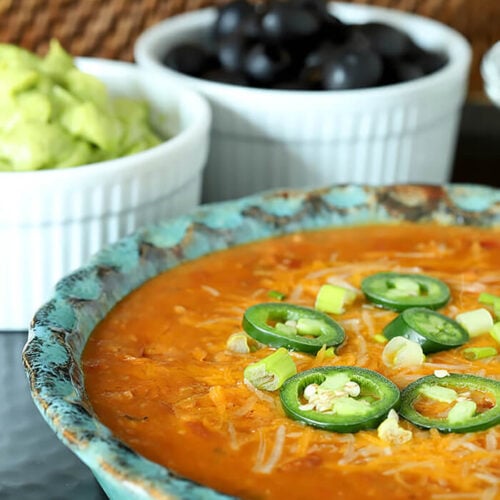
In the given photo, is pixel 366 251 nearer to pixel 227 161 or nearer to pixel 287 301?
pixel 287 301

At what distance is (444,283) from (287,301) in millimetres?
211

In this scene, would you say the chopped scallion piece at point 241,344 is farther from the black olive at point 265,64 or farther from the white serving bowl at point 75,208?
the black olive at point 265,64

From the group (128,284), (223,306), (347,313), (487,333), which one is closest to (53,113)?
(128,284)

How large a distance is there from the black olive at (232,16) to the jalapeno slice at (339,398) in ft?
3.22

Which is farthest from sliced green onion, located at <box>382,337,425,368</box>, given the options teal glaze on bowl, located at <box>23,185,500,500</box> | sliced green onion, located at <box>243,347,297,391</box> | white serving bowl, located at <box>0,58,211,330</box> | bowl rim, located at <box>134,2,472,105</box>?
bowl rim, located at <box>134,2,472,105</box>

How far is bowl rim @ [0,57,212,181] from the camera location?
1.43 m

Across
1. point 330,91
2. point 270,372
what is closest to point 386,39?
point 330,91

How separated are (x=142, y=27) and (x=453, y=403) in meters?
1.44

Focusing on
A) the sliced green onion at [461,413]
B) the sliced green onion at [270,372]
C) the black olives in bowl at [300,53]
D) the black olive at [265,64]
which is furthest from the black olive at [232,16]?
the sliced green onion at [461,413]

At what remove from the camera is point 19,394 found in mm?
1372

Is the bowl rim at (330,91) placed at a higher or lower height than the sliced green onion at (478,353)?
higher

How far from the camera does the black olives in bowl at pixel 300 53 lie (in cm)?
180

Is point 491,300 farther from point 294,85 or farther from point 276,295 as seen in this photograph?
point 294,85

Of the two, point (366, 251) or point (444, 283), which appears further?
point (366, 251)
